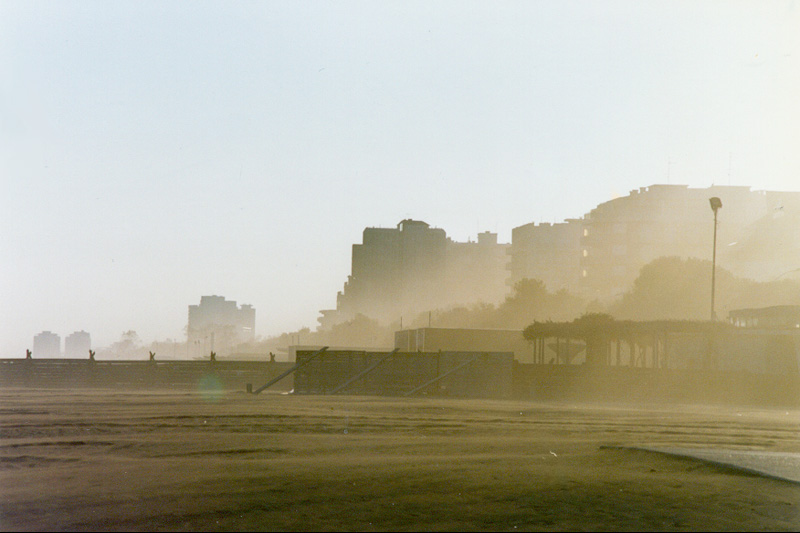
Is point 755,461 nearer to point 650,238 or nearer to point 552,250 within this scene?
point 650,238

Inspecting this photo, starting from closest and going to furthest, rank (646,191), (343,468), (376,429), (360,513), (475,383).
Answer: (360,513) < (343,468) < (376,429) < (475,383) < (646,191)

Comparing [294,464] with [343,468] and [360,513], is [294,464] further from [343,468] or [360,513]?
[360,513]

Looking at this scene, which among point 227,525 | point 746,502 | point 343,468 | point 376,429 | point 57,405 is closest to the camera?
point 227,525

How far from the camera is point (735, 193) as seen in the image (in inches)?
5891

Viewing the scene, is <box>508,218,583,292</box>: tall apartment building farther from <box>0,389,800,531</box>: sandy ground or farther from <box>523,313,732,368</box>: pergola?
<box>0,389,800,531</box>: sandy ground

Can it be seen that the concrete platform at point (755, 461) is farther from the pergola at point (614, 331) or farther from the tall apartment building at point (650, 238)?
the tall apartment building at point (650, 238)

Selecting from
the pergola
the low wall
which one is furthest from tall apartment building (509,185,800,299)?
the low wall

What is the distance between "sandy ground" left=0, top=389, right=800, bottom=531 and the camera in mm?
7652

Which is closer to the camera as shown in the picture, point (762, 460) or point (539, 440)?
point (762, 460)

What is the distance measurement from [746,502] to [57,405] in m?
18.8

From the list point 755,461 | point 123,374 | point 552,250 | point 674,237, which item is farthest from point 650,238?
point 755,461

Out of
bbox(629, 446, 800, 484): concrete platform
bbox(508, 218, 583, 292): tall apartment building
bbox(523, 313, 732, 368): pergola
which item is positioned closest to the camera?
bbox(629, 446, 800, 484): concrete platform

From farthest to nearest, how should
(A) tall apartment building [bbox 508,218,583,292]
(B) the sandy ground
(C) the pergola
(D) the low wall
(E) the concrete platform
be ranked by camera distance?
(A) tall apartment building [bbox 508,218,583,292] → (D) the low wall → (C) the pergola → (E) the concrete platform → (B) the sandy ground

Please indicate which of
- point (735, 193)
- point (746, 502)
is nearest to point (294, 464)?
point (746, 502)
